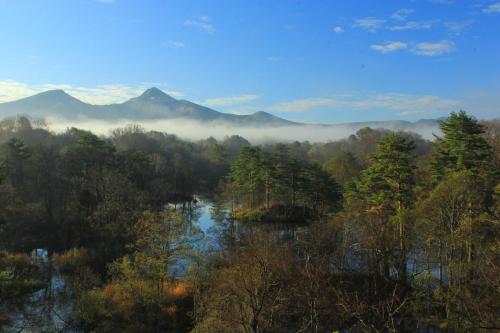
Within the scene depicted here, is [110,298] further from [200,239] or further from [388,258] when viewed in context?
[388,258]

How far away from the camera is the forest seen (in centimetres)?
1842

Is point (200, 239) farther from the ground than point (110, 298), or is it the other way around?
point (200, 239)

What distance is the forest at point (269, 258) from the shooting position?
1842 centimetres

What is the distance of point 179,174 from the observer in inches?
3039

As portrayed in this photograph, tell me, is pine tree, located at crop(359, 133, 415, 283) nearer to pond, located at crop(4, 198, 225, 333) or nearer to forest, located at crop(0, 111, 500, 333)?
forest, located at crop(0, 111, 500, 333)

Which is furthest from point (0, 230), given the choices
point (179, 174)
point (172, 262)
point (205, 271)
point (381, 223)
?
point (179, 174)

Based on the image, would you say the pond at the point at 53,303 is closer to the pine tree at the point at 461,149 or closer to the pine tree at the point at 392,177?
the pine tree at the point at 392,177

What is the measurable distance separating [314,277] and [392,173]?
13482mm

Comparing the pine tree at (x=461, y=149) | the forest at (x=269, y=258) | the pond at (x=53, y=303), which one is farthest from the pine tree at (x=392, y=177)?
the pond at (x=53, y=303)

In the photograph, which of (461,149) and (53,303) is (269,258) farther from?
(461,149)

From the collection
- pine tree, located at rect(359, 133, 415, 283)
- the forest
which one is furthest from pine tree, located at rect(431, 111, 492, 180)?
pine tree, located at rect(359, 133, 415, 283)

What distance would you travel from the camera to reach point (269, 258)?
2097cm

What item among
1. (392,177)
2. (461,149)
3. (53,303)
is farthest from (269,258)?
(461,149)

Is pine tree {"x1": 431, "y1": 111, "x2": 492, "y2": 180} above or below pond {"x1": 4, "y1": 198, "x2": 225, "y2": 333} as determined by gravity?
above
